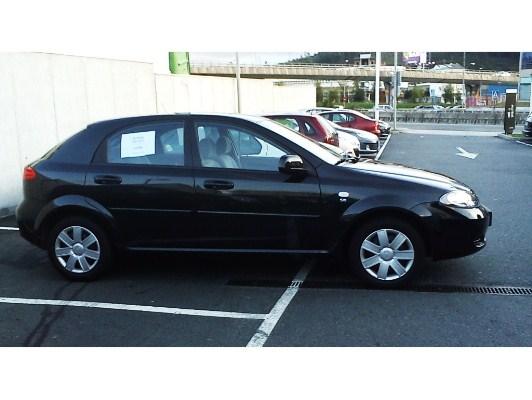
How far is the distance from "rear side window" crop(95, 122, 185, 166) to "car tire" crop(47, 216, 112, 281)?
650mm

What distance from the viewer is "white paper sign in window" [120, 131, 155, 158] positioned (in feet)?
15.3

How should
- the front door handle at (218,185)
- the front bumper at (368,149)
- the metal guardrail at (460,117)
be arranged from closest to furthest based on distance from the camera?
1. the front door handle at (218,185)
2. the front bumper at (368,149)
3. the metal guardrail at (460,117)

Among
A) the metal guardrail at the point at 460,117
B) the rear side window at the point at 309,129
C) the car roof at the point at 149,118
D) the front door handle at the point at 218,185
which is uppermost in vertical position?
the car roof at the point at 149,118

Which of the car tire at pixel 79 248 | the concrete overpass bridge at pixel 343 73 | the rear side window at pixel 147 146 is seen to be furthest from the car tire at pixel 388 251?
the concrete overpass bridge at pixel 343 73

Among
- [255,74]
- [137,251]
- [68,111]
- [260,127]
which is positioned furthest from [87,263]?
[255,74]

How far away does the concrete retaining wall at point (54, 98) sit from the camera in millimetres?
7617

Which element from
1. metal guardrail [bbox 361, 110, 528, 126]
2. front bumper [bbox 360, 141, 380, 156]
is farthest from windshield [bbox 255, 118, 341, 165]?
metal guardrail [bbox 361, 110, 528, 126]

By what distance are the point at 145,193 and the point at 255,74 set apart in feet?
192

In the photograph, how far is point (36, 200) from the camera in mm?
4816

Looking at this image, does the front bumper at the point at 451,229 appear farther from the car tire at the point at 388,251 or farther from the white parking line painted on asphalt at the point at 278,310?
the white parking line painted on asphalt at the point at 278,310

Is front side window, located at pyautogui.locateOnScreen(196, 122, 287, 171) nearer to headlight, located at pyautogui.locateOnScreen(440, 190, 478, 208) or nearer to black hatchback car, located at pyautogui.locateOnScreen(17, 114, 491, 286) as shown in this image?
black hatchback car, located at pyautogui.locateOnScreen(17, 114, 491, 286)

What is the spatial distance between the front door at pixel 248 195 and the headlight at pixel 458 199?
3.60 ft

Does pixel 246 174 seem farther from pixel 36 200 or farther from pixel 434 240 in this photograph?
pixel 36 200

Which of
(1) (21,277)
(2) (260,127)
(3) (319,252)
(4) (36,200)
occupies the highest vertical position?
(2) (260,127)
